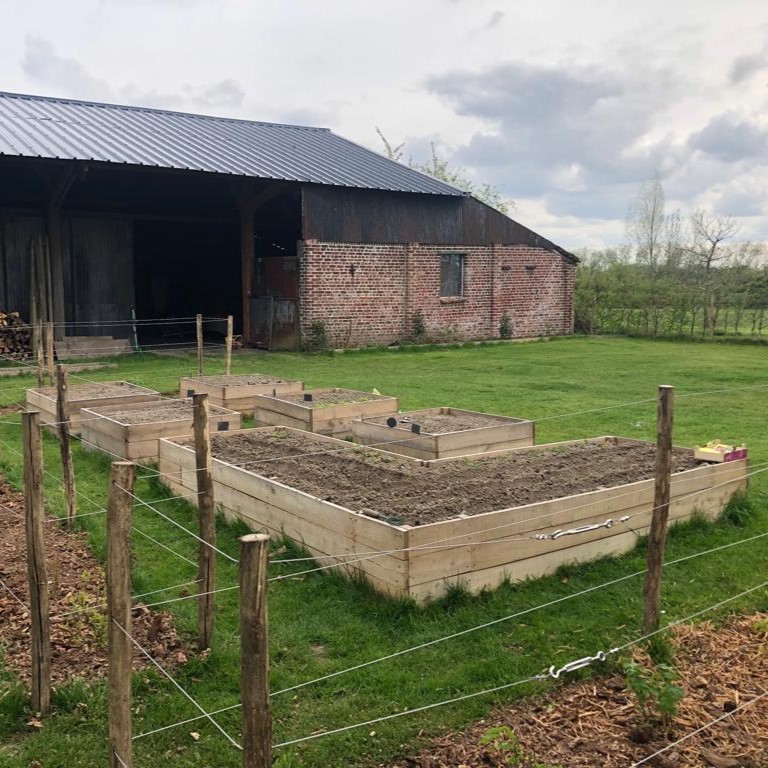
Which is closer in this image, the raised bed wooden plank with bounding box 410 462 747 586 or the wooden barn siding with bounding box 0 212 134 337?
the raised bed wooden plank with bounding box 410 462 747 586

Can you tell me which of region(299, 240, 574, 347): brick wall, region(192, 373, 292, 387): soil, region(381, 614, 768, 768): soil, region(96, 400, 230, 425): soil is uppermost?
region(299, 240, 574, 347): brick wall

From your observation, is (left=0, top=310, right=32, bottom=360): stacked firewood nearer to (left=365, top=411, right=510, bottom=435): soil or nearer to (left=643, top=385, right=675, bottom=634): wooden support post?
(left=365, top=411, right=510, bottom=435): soil

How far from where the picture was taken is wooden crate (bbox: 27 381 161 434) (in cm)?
951

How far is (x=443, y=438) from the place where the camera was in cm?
782

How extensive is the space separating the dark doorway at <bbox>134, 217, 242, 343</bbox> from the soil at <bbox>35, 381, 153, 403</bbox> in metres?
12.4

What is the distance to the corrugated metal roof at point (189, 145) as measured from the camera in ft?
55.3

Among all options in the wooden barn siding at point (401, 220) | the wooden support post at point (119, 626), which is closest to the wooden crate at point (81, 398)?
the wooden support post at point (119, 626)

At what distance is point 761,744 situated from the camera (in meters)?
3.53

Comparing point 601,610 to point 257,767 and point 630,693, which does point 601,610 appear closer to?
point 630,693

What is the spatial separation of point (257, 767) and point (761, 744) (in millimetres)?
2245

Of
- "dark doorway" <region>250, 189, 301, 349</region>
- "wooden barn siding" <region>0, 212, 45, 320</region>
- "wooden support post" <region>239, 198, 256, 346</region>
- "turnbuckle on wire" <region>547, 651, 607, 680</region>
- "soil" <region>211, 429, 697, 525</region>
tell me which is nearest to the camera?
"turnbuckle on wire" <region>547, 651, 607, 680</region>

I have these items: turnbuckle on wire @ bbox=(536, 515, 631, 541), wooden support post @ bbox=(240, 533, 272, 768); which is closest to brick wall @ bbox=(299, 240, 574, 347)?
turnbuckle on wire @ bbox=(536, 515, 631, 541)

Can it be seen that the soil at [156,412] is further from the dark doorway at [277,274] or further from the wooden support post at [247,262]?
the wooden support post at [247,262]

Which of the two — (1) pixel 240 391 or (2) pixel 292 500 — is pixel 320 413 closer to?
(1) pixel 240 391
